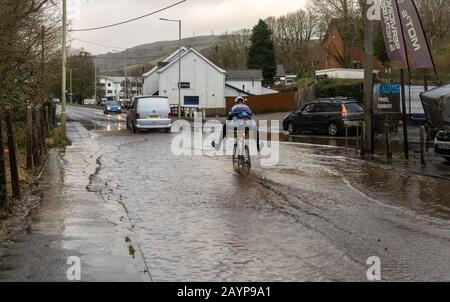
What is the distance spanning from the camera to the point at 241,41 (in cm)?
11894

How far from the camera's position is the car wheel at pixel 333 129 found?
88.4 feet

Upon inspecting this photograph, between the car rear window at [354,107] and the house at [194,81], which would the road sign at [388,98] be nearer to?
the car rear window at [354,107]

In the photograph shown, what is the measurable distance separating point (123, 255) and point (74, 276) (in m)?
0.97

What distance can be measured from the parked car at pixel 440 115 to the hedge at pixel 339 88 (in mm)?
24774

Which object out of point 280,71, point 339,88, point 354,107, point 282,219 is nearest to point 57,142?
point 354,107

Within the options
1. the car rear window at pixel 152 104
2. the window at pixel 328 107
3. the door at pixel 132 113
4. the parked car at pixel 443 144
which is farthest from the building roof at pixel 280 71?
the parked car at pixel 443 144

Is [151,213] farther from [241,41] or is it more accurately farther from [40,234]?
[241,41]

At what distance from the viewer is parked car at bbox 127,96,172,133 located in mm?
30102

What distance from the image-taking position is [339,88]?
4444 cm

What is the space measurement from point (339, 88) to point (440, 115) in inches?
1092

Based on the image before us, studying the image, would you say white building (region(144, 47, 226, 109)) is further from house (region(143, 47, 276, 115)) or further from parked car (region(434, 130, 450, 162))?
parked car (region(434, 130, 450, 162))

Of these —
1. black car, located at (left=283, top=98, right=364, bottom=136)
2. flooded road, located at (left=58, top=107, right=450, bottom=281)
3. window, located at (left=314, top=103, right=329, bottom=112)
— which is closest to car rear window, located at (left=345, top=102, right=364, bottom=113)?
black car, located at (left=283, top=98, right=364, bottom=136)

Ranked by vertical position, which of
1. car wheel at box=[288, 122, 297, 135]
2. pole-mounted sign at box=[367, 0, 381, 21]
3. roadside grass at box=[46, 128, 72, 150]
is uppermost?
pole-mounted sign at box=[367, 0, 381, 21]
